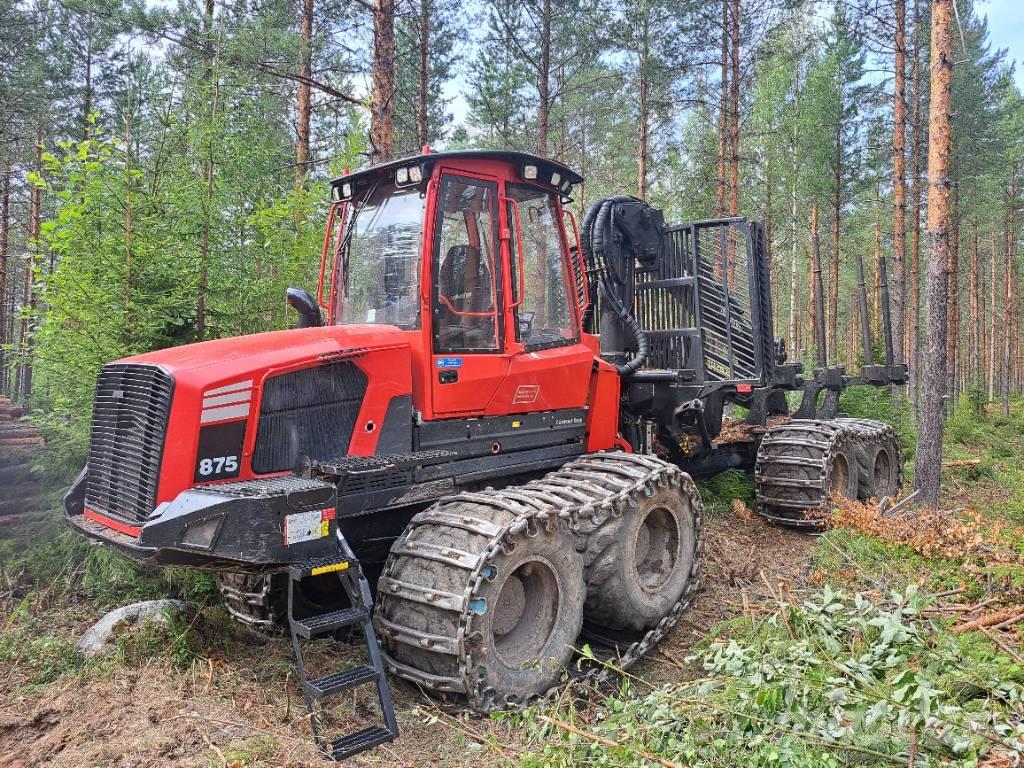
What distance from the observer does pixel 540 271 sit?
18.2 feet

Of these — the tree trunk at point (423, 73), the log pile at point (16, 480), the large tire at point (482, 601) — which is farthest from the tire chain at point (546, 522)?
the tree trunk at point (423, 73)

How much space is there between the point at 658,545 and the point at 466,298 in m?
2.50

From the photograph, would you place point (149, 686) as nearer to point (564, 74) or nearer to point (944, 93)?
point (944, 93)

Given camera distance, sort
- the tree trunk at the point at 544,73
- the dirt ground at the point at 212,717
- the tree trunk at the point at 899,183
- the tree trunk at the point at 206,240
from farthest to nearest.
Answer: the tree trunk at the point at 544,73 < the tree trunk at the point at 899,183 < the tree trunk at the point at 206,240 < the dirt ground at the point at 212,717

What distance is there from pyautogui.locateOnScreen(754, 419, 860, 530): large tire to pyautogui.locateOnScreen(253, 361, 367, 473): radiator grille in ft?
17.5

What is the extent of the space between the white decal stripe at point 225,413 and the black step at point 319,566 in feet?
2.92

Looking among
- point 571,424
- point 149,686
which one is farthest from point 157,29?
point 149,686

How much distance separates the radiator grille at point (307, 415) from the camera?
13.9 ft

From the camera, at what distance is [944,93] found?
7.71 m

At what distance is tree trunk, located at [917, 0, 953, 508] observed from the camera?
7594mm

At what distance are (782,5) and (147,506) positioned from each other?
1788 cm

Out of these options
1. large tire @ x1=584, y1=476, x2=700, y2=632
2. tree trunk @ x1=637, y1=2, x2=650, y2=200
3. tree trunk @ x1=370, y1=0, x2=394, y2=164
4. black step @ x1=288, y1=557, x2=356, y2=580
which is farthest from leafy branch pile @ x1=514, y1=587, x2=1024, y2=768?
tree trunk @ x1=637, y1=2, x2=650, y2=200

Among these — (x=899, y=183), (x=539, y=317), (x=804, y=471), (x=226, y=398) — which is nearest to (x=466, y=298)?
(x=539, y=317)

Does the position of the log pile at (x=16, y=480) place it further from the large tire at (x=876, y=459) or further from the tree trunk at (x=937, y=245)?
the tree trunk at (x=937, y=245)
